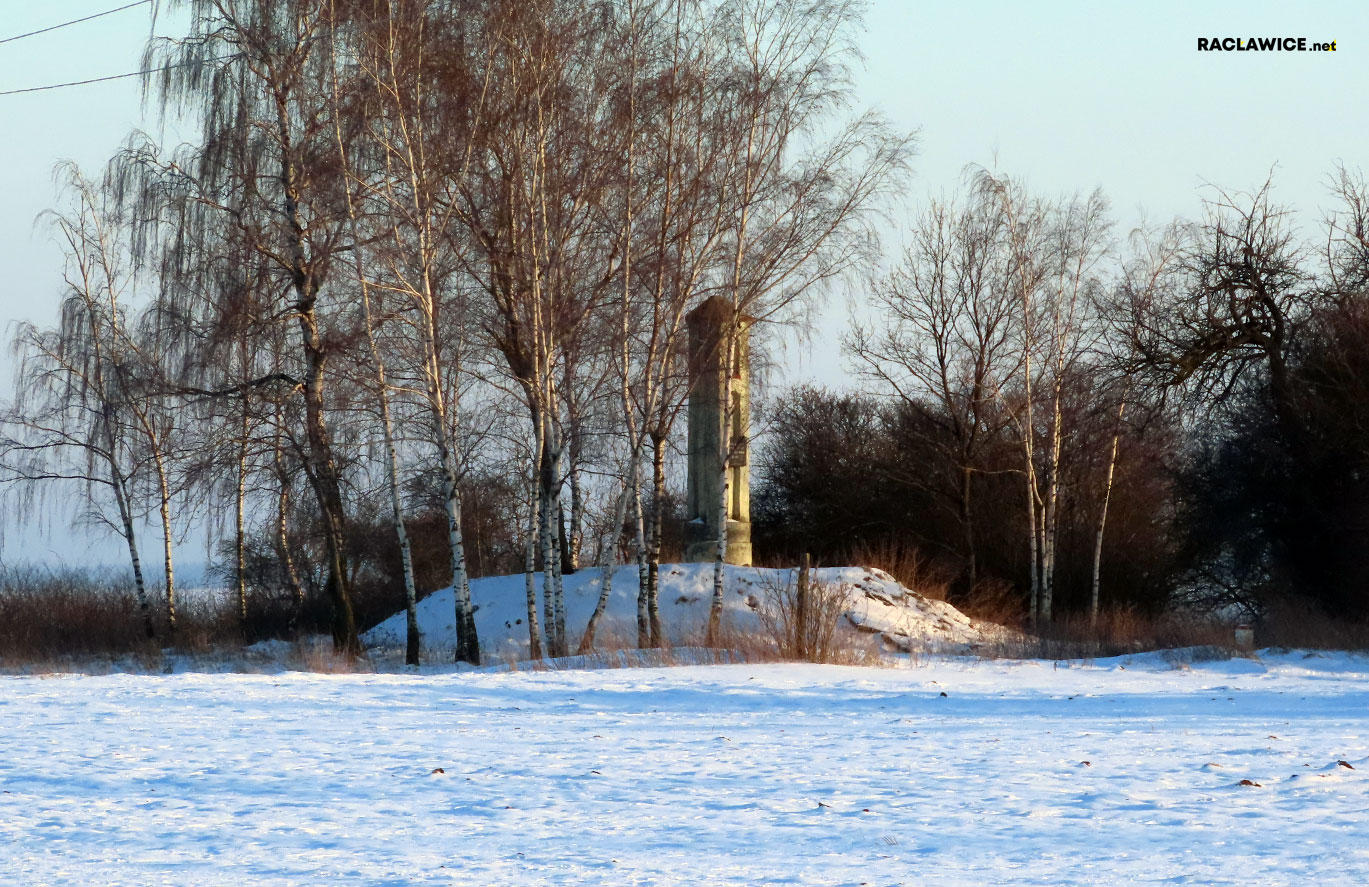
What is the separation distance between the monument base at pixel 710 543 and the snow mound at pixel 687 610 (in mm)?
1121

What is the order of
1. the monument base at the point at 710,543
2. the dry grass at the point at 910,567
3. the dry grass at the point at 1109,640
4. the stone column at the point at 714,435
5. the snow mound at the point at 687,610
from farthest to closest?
the dry grass at the point at 910,567 < the monument base at the point at 710,543 < the snow mound at the point at 687,610 < the stone column at the point at 714,435 < the dry grass at the point at 1109,640

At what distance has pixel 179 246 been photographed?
19.8m

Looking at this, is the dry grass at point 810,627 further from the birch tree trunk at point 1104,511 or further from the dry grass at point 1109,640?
the birch tree trunk at point 1104,511

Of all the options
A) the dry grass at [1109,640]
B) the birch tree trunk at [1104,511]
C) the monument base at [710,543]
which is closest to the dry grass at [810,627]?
the dry grass at [1109,640]

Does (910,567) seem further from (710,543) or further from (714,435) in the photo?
(714,435)

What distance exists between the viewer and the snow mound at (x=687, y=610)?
1997cm

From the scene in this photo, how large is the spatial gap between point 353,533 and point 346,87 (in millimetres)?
14229

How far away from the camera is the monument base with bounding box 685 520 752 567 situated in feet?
76.2

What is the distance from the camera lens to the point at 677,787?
622cm

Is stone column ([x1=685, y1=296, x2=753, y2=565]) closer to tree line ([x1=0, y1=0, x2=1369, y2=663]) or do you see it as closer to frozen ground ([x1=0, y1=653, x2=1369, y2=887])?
tree line ([x1=0, y1=0, x2=1369, y2=663])

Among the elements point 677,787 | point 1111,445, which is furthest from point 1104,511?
point 677,787

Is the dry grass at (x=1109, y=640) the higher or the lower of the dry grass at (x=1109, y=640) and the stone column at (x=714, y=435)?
the lower

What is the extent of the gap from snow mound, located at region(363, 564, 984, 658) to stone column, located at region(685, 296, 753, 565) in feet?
4.27

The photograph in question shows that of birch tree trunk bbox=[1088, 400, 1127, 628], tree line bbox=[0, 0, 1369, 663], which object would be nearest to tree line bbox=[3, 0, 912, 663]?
tree line bbox=[0, 0, 1369, 663]
